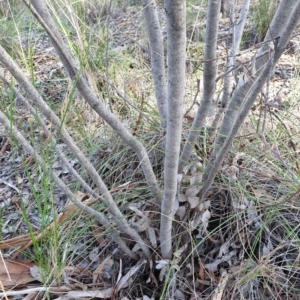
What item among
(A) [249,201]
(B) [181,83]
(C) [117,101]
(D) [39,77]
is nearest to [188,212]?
(A) [249,201]

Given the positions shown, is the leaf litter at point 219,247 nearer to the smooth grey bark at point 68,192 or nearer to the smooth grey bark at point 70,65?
the smooth grey bark at point 68,192

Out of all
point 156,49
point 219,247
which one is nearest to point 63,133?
point 156,49

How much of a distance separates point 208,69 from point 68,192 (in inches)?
21.3

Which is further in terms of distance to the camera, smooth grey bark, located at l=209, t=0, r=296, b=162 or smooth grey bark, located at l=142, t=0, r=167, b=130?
smooth grey bark, located at l=142, t=0, r=167, b=130

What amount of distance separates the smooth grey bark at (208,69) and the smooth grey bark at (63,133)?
0.31 m

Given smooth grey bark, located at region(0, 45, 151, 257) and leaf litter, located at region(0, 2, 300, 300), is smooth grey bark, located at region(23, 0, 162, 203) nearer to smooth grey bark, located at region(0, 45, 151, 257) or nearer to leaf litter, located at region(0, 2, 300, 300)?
smooth grey bark, located at region(0, 45, 151, 257)

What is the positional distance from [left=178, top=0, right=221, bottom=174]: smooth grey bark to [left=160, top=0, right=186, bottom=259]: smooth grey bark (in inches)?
7.8

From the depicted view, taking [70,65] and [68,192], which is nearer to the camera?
[70,65]

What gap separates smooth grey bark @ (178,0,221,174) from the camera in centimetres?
89

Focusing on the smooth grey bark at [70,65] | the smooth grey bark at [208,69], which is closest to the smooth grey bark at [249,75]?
the smooth grey bark at [208,69]

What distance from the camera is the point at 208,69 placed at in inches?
39.0

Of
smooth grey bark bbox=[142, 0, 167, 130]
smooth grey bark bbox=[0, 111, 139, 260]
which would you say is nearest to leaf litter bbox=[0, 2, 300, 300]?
smooth grey bark bbox=[0, 111, 139, 260]

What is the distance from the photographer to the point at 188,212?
3.91 ft

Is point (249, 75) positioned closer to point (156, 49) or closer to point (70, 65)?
point (156, 49)
